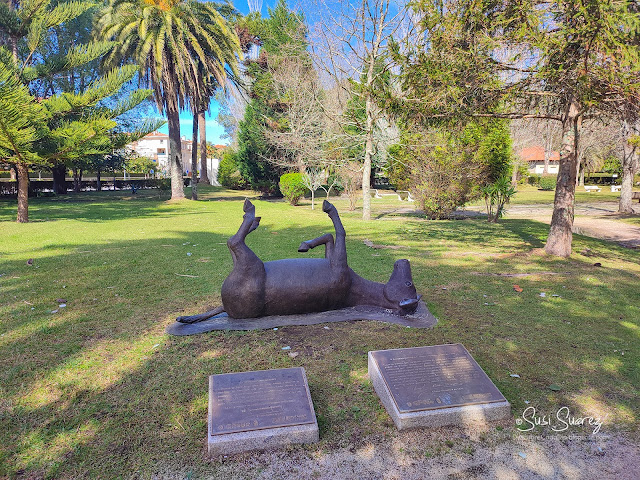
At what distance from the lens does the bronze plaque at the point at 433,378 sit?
291cm

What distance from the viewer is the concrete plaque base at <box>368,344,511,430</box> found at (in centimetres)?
284

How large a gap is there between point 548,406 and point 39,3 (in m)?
17.0

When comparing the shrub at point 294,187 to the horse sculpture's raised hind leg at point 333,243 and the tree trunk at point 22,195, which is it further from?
the horse sculpture's raised hind leg at point 333,243

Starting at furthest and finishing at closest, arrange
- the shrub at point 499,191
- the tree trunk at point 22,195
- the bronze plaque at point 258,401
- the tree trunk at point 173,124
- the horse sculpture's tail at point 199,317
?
the tree trunk at point 173,124, the shrub at point 499,191, the tree trunk at point 22,195, the horse sculpture's tail at point 199,317, the bronze plaque at point 258,401

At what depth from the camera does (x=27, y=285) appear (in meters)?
5.98

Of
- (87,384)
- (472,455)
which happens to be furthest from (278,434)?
(87,384)

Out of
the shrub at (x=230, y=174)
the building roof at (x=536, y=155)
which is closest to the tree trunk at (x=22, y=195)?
the shrub at (x=230, y=174)

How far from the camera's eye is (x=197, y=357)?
148 inches

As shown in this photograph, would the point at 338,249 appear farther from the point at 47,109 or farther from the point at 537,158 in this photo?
the point at 537,158

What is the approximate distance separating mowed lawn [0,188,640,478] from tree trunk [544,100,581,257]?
43cm

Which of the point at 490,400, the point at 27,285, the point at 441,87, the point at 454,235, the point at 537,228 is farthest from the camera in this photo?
the point at 537,228

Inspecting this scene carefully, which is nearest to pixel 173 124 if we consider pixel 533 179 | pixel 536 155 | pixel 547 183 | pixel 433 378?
pixel 433 378

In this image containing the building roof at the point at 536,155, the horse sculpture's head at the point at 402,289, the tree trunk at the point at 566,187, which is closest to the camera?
the horse sculpture's head at the point at 402,289

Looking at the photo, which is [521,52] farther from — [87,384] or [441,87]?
[87,384]
